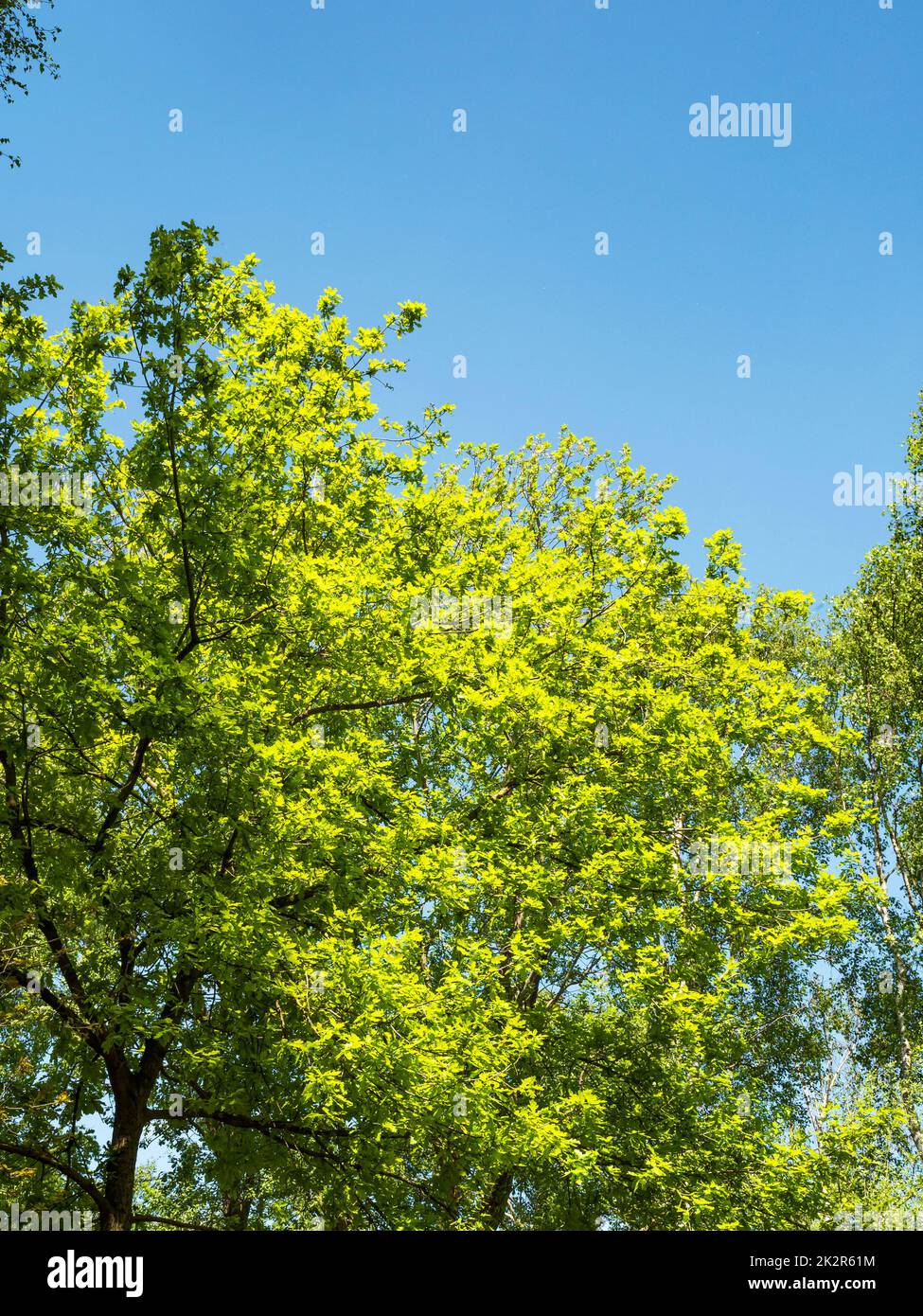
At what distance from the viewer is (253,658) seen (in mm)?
13359

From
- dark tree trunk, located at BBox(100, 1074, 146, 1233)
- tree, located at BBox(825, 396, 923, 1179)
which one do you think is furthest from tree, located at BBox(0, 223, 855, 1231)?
tree, located at BBox(825, 396, 923, 1179)

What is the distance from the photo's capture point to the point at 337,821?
487 inches

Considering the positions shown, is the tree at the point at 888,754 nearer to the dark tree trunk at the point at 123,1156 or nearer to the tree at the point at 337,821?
the tree at the point at 337,821

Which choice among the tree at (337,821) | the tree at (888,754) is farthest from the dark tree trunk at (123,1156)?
the tree at (888,754)

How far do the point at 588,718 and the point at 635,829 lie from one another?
171cm

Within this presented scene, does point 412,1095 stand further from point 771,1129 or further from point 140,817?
point 771,1129

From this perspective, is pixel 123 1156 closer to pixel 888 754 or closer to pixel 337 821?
pixel 337 821

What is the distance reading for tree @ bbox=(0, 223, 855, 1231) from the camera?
37.9ft

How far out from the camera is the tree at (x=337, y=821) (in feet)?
37.9

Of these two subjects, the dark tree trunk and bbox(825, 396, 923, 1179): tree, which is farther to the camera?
bbox(825, 396, 923, 1179): tree

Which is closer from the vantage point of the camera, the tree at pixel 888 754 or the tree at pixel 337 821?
the tree at pixel 337 821

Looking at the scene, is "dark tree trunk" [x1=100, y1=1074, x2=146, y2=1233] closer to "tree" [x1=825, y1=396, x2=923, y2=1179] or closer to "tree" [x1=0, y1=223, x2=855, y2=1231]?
"tree" [x1=0, y1=223, x2=855, y2=1231]

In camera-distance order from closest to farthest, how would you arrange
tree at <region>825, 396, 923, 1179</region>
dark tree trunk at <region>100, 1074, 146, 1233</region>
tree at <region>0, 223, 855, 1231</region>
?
1. tree at <region>0, 223, 855, 1231</region>
2. dark tree trunk at <region>100, 1074, 146, 1233</region>
3. tree at <region>825, 396, 923, 1179</region>
